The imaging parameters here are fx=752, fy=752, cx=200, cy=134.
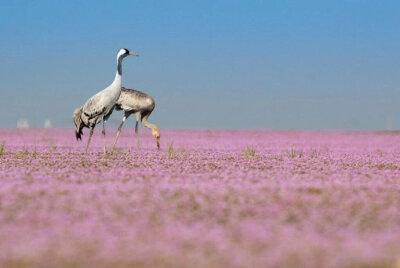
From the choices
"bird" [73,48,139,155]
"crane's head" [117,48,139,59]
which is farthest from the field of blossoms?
"crane's head" [117,48,139,59]

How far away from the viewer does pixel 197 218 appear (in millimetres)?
10117

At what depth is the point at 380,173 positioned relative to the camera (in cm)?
1700

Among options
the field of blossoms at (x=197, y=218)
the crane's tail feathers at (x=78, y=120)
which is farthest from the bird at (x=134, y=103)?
the field of blossoms at (x=197, y=218)

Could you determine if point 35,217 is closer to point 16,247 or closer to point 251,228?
point 16,247

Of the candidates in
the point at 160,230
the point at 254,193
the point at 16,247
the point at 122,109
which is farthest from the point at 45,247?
the point at 122,109

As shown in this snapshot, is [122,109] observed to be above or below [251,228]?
above

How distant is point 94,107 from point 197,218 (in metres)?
13.5

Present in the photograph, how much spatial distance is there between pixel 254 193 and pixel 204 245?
413 cm

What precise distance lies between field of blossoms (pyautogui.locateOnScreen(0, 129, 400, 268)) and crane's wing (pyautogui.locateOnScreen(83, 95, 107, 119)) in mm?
6046

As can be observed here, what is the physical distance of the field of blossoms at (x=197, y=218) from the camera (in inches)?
306

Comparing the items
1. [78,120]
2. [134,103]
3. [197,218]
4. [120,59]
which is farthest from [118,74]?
[197,218]

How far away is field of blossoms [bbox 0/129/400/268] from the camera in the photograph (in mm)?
7777

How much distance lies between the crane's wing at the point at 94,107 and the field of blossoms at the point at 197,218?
238 inches

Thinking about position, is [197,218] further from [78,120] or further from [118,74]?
[78,120]
